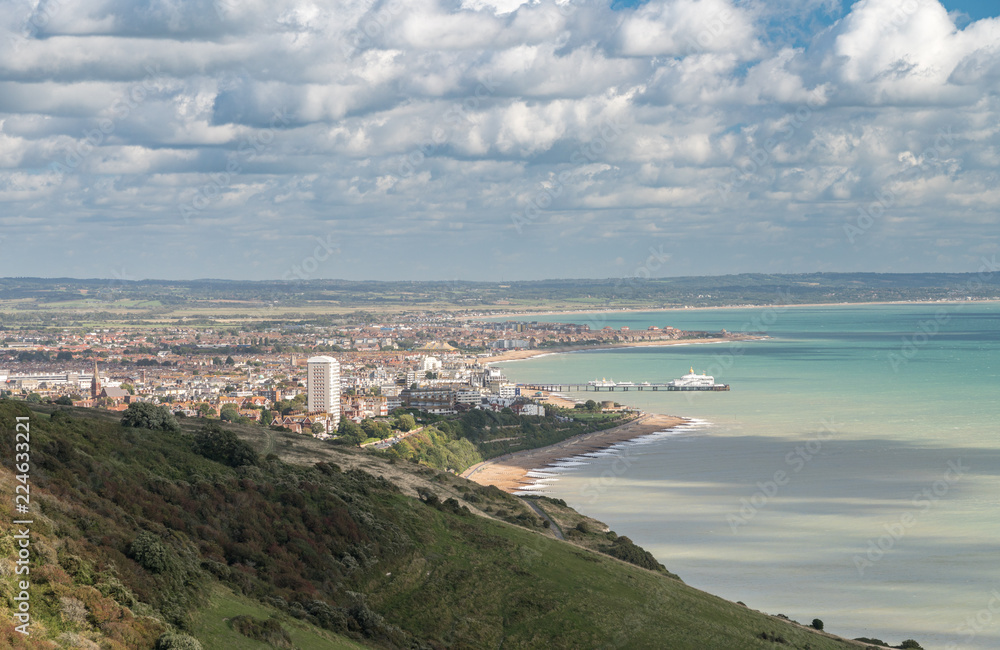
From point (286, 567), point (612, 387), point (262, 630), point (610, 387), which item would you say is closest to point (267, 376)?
point (610, 387)

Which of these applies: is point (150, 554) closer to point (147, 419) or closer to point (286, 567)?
point (286, 567)

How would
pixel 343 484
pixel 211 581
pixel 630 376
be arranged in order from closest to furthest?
pixel 211 581 → pixel 343 484 → pixel 630 376

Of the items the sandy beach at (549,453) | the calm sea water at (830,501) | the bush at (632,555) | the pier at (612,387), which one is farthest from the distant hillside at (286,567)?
the pier at (612,387)

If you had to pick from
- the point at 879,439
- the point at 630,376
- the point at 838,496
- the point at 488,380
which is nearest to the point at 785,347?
the point at 630,376

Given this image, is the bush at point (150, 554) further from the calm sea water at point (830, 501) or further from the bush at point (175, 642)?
the calm sea water at point (830, 501)

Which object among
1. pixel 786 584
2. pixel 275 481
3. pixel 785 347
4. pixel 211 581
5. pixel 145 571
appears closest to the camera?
pixel 145 571

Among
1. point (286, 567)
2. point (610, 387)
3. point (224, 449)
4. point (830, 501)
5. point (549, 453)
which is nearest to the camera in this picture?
point (286, 567)

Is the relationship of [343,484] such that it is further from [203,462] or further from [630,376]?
[630,376]
